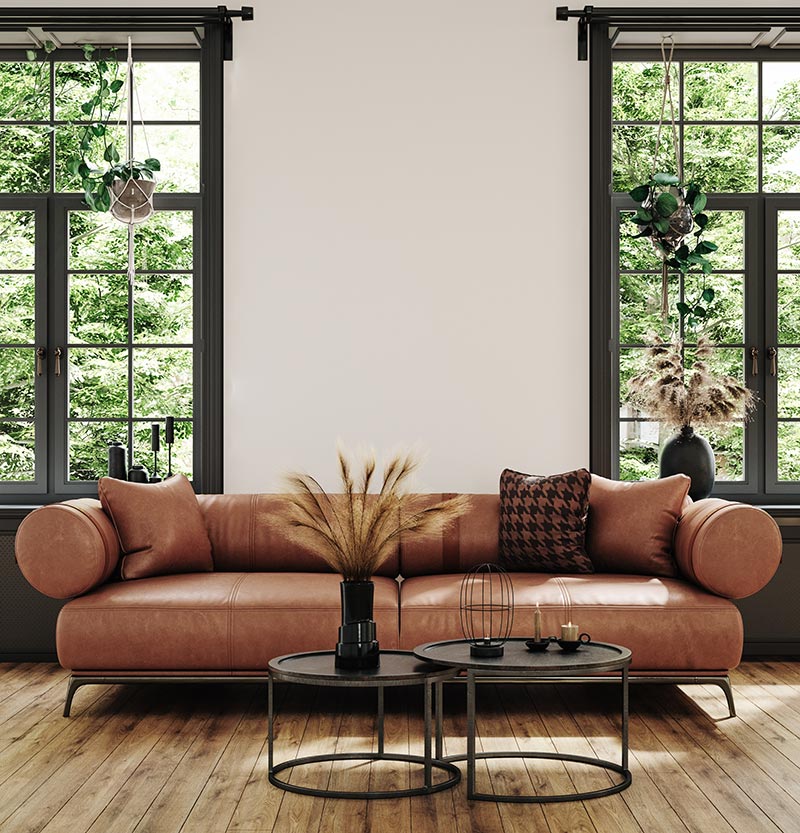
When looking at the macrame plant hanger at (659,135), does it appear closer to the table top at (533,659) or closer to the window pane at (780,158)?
the window pane at (780,158)

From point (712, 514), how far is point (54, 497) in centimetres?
333

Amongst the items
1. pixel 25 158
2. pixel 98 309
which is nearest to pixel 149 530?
pixel 98 309

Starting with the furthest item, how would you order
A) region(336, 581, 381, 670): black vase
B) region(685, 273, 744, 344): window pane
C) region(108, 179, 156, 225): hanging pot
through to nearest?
region(685, 273, 744, 344): window pane, region(108, 179, 156, 225): hanging pot, region(336, 581, 381, 670): black vase

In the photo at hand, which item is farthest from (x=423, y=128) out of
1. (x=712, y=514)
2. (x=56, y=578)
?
(x=56, y=578)

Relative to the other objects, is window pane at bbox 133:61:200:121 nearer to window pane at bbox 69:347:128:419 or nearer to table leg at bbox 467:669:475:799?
window pane at bbox 69:347:128:419

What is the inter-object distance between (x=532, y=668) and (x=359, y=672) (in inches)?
20.6

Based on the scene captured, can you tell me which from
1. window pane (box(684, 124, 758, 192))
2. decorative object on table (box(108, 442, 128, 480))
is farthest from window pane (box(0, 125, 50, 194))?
window pane (box(684, 124, 758, 192))

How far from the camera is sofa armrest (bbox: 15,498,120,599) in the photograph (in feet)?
13.7

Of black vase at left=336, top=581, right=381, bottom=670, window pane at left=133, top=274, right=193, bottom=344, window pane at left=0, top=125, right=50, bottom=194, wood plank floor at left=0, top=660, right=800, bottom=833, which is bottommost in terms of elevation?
wood plank floor at left=0, top=660, right=800, bottom=833

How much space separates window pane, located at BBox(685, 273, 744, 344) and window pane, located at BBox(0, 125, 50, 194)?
3.52 m

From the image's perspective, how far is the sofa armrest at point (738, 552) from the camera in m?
4.15

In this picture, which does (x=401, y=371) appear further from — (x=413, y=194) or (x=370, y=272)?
(x=413, y=194)

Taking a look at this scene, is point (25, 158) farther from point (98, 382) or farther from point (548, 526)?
point (548, 526)

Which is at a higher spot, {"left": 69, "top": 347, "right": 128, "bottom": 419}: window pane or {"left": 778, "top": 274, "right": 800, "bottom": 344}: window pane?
{"left": 778, "top": 274, "right": 800, "bottom": 344}: window pane
